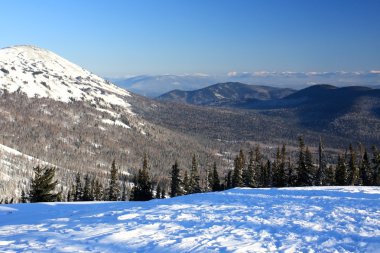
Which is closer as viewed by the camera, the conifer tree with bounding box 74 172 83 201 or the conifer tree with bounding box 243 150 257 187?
the conifer tree with bounding box 243 150 257 187

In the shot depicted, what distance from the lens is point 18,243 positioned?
1819cm

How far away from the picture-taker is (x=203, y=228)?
840 inches

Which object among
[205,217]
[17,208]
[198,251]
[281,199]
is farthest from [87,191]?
[198,251]

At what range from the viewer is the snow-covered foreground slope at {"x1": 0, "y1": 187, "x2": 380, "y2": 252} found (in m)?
18.0

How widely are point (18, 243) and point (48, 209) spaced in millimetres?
12032

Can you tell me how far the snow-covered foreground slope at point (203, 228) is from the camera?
18.0 meters

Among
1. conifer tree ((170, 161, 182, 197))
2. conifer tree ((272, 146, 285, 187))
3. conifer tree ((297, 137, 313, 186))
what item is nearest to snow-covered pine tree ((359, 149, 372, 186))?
conifer tree ((297, 137, 313, 186))

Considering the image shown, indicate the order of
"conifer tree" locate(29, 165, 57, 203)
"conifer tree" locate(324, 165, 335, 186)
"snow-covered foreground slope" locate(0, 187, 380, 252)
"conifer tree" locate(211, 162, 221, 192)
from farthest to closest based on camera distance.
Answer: "conifer tree" locate(211, 162, 221, 192), "conifer tree" locate(324, 165, 335, 186), "conifer tree" locate(29, 165, 57, 203), "snow-covered foreground slope" locate(0, 187, 380, 252)

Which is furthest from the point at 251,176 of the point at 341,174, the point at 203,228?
the point at 203,228

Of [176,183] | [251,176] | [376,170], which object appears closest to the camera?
[251,176]

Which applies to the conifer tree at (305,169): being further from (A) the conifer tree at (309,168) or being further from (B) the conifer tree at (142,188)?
(B) the conifer tree at (142,188)

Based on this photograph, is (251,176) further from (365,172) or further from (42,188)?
(42,188)

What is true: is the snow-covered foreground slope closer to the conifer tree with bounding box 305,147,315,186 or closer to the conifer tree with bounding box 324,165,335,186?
the conifer tree with bounding box 305,147,315,186

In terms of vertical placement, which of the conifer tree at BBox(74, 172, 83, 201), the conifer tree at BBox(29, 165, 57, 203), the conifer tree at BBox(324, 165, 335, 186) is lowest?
the conifer tree at BBox(74, 172, 83, 201)
